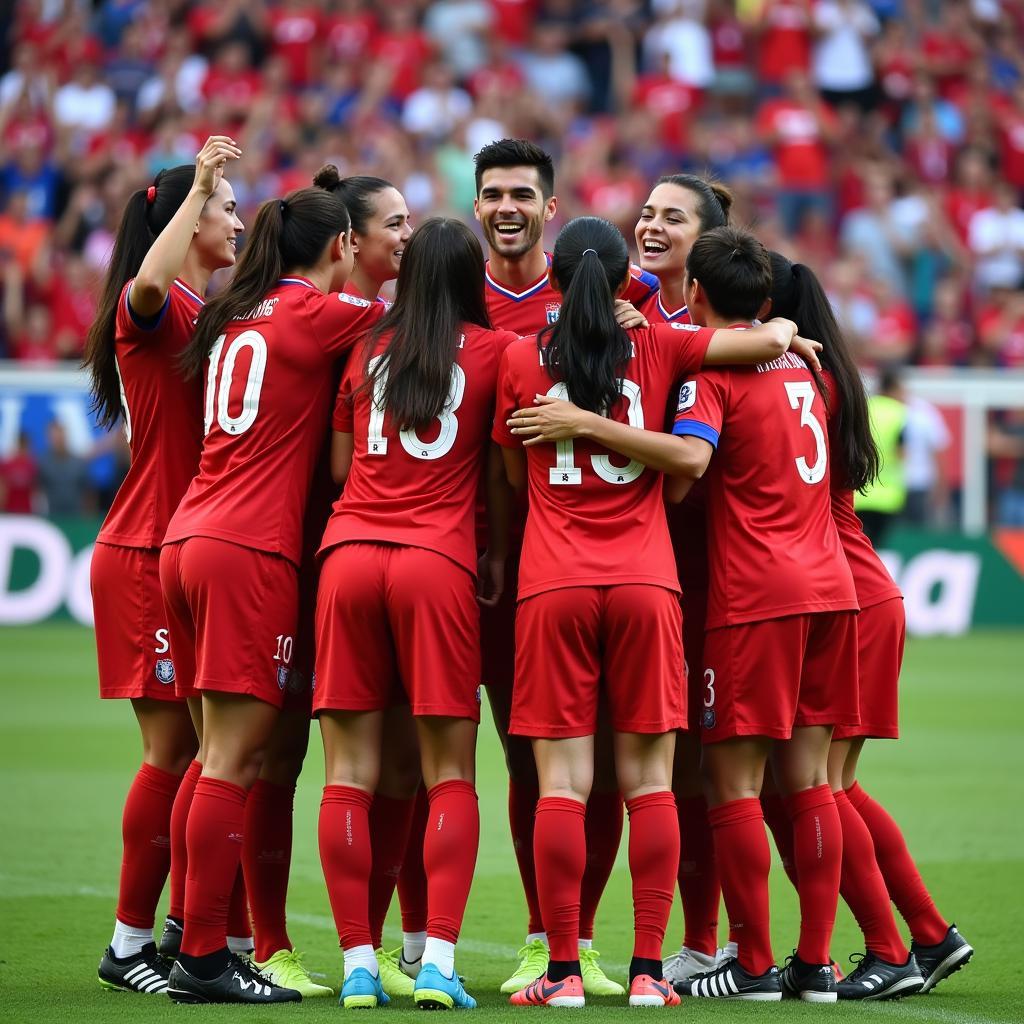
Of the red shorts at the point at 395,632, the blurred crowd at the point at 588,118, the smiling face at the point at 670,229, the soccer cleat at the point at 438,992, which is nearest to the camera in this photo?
the soccer cleat at the point at 438,992

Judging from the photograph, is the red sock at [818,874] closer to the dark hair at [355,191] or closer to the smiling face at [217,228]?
the dark hair at [355,191]

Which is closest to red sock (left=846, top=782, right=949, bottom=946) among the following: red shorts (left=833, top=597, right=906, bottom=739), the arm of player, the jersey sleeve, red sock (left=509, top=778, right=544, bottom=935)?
red shorts (left=833, top=597, right=906, bottom=739)

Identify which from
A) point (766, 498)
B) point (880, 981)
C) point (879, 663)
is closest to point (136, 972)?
point (880, 981)

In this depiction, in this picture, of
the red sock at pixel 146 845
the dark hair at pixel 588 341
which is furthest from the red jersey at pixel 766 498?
the red sock at pixel 146 845

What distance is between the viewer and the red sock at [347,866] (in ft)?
16.3

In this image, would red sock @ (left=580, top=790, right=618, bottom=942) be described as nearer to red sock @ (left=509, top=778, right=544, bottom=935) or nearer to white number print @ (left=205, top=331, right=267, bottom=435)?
red sock @ (left=509, top=778, right=544, bottom=935)

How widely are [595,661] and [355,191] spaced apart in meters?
1.82

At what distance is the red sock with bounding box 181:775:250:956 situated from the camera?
502 centimetres

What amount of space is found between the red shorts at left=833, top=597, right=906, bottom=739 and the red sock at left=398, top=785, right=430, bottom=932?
1345mm

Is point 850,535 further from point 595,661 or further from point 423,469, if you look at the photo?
point 423,469

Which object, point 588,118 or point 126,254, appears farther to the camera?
point 588,118

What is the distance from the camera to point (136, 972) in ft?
17.3

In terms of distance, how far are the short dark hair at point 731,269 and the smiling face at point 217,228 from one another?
1465mm

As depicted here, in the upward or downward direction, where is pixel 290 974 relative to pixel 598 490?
downward
